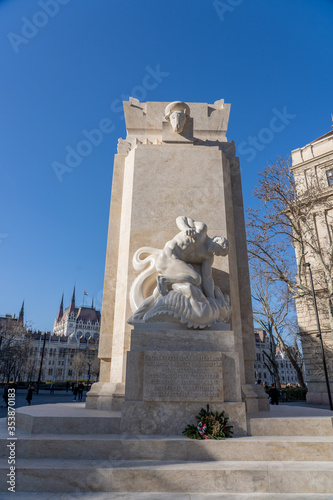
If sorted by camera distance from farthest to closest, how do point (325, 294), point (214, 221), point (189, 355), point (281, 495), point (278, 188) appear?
1. point (325, 294)
2. point (278, 188)
3. point (214, 221)
4. point (189, 355)
5. point (281, 495)

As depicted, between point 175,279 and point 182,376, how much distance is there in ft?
6.50

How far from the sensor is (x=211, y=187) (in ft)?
32.8

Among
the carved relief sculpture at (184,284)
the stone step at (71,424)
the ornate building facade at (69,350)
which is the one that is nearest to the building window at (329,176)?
the carved relief sculpture at (184,284)

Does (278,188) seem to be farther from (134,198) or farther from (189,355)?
(189,355)

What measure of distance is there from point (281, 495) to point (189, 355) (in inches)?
95.3

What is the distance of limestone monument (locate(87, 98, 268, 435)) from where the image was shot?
5961 millimetres

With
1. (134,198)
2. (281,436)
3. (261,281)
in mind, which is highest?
(261,281)

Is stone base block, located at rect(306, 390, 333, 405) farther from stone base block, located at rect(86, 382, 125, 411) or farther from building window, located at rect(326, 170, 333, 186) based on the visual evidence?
stone base block, located at rect(86, 382, 125, 411)

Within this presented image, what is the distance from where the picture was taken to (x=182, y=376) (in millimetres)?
5996

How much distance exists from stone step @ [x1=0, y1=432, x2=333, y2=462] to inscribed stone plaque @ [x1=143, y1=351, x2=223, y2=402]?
851mm

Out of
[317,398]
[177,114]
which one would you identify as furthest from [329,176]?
[177,114]

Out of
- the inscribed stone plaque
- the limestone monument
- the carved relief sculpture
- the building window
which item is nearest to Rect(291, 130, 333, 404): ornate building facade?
the building window

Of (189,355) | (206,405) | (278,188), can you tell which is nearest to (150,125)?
(189,355)

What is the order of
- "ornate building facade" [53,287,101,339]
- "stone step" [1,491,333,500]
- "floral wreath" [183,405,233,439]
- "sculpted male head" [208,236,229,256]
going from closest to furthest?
"stone step" [1,491,333,500] → "floral wreath" [183,405,233,439] → "sculpted male head" [208,236,229,256] → "ornate building facade" [53,287,101,339]
